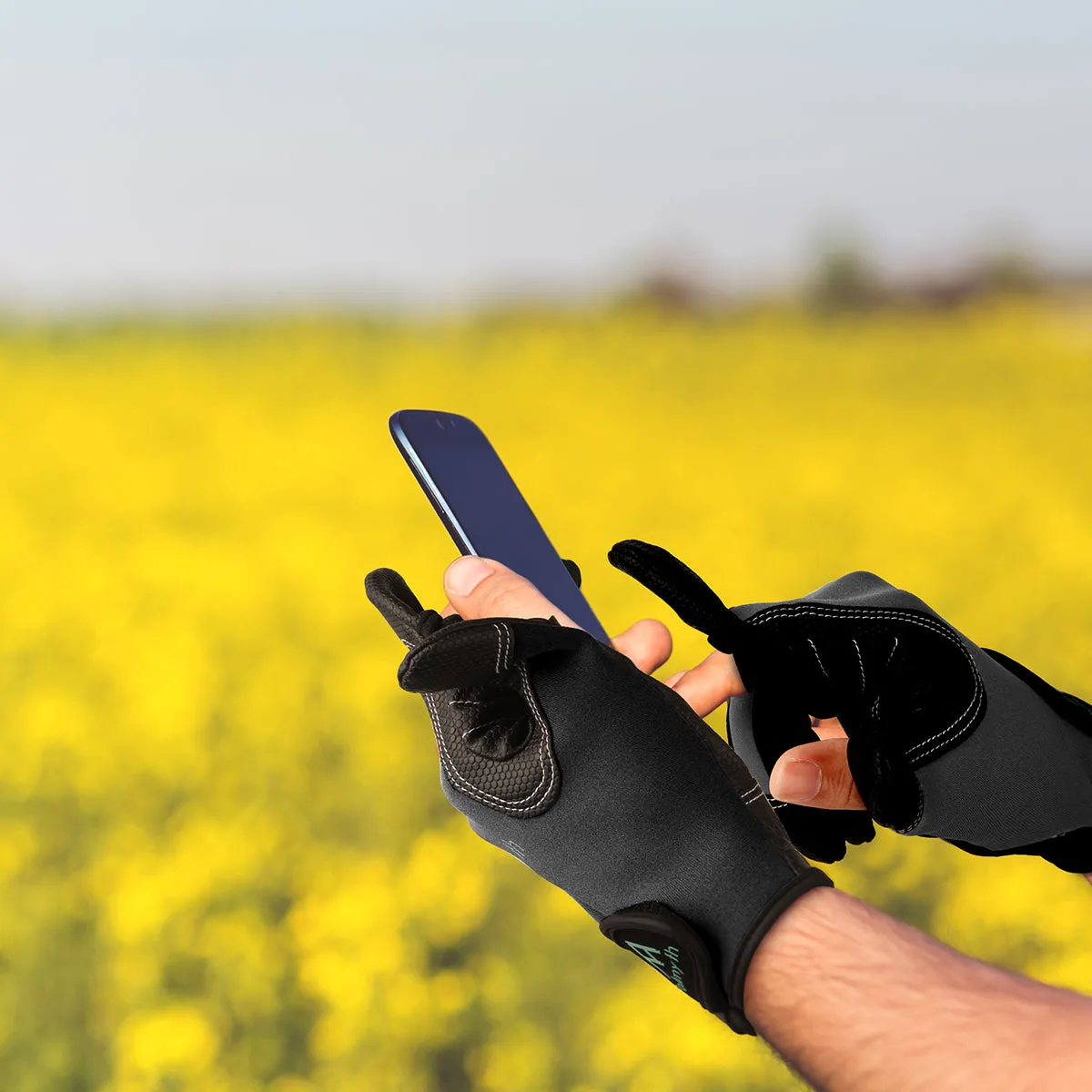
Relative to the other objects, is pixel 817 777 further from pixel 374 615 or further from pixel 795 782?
pixel 374 615

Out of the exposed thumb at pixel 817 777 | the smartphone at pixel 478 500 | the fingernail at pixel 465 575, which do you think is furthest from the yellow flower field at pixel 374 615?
the fingernail at pixel 465 575

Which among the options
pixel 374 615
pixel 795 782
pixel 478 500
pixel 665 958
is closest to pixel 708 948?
pixel 665 958

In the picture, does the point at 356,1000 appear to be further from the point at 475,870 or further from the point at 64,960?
the point at 64,960

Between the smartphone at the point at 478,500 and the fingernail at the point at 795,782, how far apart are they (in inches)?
7.3

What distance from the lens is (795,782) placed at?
0.89 m

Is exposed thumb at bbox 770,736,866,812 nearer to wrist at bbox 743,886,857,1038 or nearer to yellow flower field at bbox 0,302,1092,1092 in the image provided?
wrist at bbox 743,886,857,1038

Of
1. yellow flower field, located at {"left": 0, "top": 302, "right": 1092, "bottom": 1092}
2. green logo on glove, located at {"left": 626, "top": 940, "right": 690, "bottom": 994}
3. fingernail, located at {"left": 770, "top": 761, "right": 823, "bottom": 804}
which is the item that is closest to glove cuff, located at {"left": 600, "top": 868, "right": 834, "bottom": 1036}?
green logo on glove, located at {"left": 626, "top": 940, "right": 690, "bottom": 994}

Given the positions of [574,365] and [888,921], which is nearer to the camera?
[888,921]

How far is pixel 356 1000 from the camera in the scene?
1.51m

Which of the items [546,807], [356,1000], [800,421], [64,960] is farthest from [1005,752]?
[800,421]

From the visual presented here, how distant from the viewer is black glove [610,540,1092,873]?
2.90ft

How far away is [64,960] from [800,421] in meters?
2.47

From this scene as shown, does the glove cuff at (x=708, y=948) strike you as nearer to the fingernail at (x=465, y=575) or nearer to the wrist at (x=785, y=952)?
the wrist at (x=785, y=952)

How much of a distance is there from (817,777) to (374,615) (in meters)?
1.45
